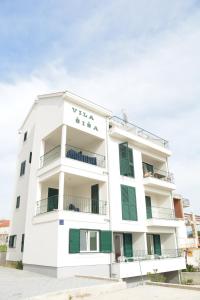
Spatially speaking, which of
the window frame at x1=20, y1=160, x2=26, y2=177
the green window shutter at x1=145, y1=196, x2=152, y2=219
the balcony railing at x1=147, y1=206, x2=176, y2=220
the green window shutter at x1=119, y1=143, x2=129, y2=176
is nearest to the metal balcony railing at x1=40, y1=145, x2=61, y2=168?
the window frame at x1=20, y1=160, x2=26, y2=177

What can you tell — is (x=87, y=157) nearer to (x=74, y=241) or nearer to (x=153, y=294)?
(x=74, y=241)

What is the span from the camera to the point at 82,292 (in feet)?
32.2

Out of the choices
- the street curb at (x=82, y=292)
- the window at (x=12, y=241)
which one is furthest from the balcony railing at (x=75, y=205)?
the street curb at (x=82, y=292)

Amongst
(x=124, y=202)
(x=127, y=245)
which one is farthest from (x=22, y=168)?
(x=127, y=245)

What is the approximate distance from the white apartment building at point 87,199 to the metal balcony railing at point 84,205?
7 centimetres

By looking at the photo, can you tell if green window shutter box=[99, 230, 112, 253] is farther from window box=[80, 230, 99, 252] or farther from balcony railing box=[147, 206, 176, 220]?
balcony railing box=[147, 206, 176, 220]

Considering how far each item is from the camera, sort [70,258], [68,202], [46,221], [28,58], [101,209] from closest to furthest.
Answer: [28,58]
[70,258]
[46,221]
[101,209]
[68,202]

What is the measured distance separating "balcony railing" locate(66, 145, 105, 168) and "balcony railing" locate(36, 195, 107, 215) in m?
2.86

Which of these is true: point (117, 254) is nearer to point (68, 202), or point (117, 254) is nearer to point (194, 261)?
point (68, 202)

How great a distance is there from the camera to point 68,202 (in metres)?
20.1

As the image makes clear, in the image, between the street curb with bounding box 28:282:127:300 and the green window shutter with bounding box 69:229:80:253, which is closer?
the street curb with bounding box 28:282:127:300

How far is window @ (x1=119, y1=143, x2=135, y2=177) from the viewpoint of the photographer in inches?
804

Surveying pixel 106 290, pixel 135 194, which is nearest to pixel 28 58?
pixel 106 290

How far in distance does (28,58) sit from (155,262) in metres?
15.9
